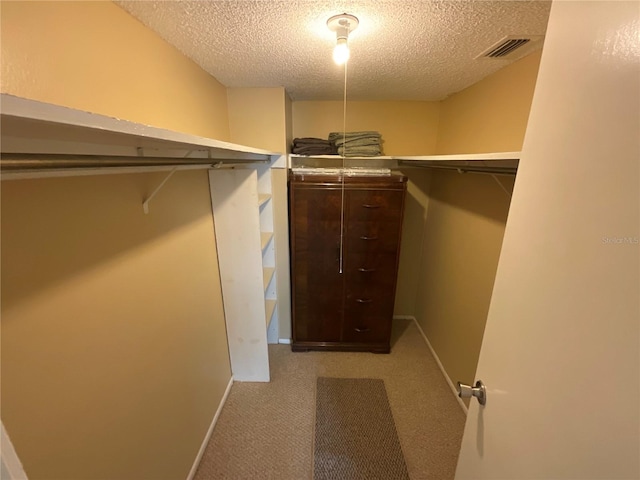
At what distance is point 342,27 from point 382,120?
4.80 feet

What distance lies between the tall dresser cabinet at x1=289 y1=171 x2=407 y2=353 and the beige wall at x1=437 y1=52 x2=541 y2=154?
0.55 meters

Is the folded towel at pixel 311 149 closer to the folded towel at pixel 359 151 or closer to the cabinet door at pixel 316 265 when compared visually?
the folded towel at pixel 359 151

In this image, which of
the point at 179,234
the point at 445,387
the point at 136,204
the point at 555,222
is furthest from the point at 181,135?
the point at 445,387

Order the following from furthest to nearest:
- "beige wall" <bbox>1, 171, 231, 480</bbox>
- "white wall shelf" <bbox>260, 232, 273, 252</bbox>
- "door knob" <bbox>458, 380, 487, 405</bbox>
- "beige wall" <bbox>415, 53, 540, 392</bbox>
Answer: "white wall shelf" <bbox>260, 232, 273, 252</bbox> < "beige wall" <bbox>415, 53, 540, 392</bbox> < "door knob" <bbox>458, 380, 487, 405</bbox> < "beige wall" <bbox>1, 171, 231, 480</bbox>

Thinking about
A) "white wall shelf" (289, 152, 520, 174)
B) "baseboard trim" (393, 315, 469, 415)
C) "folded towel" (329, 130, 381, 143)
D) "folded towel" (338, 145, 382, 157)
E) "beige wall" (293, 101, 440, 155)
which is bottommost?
"baseboard trim" (393, 315, 469, 415)

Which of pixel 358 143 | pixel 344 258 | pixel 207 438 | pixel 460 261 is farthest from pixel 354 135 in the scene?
pixel 207 438

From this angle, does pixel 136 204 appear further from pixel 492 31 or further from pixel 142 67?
pixel 492 31

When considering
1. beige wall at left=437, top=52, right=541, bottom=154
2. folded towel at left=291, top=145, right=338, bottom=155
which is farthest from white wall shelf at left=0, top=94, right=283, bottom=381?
beige wall at left=437, top=52, right=541, bottom=154

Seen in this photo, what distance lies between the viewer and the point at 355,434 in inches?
65.9

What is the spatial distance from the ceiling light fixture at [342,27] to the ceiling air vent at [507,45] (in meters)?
0.68

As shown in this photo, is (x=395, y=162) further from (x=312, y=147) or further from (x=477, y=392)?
(x=477, y=392)

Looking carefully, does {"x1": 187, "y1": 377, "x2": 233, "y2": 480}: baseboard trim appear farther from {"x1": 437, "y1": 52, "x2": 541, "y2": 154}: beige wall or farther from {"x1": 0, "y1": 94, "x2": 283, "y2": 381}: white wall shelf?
{"x1": 437, "y1": 52, "x2": 541, "y2": 154}: beige wall

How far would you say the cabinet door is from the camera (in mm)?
1984

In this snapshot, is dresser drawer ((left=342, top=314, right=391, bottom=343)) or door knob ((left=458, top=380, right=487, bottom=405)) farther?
dresser drawer ((left=342, top=314, right=391, bottom=343))
